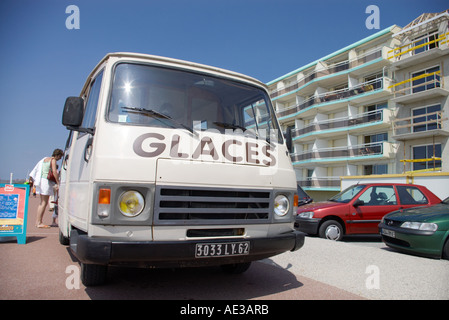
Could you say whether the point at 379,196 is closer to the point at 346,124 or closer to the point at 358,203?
the point at 358,203

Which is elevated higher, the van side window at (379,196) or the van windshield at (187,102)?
the van windshield at (187,102)

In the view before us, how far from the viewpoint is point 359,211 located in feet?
29.5

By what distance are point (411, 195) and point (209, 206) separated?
25.5 feet

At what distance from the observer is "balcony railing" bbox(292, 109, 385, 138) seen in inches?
1169

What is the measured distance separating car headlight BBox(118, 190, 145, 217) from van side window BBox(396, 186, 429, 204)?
817 cm

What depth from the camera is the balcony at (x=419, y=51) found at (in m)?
24.6

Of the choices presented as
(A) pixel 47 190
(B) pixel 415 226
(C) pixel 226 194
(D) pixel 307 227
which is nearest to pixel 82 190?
(C) pixel 226 194

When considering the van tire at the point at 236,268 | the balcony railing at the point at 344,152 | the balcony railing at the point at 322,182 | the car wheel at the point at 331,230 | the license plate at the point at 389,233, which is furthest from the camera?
the balcony railing at the point at 322,182

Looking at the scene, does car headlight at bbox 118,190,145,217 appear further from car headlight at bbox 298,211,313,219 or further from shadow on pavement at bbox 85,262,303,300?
car headlight at bbox 298,211,313,219

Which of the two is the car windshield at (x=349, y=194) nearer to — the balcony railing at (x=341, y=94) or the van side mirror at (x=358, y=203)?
the van side mirror at (x=358, y=203)

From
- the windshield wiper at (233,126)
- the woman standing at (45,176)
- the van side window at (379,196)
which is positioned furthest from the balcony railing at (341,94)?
the windshield wiper at (233,126)

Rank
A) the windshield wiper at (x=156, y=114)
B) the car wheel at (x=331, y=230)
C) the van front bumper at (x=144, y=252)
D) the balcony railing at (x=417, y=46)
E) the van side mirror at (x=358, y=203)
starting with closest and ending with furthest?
the van front bumper at (x=144, y=252) → the windshield wiper at (x=156, y=114) → the car wheel at (x=331, y=230) → the van side mirror at (x=358, y=203) → the balcony railing at (x=417, y=46)

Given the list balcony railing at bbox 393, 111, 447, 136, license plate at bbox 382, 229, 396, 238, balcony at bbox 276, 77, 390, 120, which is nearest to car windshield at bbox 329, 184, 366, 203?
license plate at bbox 382, 229, 396, 238

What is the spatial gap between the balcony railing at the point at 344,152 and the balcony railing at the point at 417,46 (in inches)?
289
